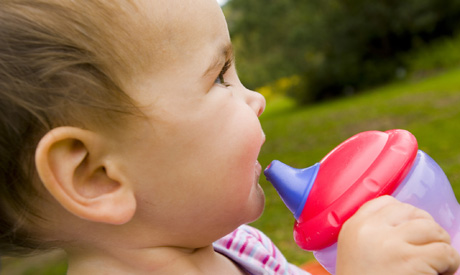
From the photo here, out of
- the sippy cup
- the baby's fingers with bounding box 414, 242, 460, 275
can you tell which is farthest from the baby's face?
the baby's fingers with bounding box 414, 242, 460, 275

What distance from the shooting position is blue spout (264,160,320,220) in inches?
48.9

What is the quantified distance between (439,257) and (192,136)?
0.59 meters

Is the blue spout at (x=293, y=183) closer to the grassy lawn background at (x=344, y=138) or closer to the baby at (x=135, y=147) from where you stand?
the baby at (x=135, y=147)

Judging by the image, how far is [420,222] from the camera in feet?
3.37

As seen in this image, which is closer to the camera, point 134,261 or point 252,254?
point 134,261

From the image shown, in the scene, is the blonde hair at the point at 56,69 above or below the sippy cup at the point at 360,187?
above

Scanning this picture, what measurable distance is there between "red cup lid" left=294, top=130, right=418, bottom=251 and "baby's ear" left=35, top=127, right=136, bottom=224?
438 millimetres

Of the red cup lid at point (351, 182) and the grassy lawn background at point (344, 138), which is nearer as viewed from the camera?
the red cup lid at point (351, 182)

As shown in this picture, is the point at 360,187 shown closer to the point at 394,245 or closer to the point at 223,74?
the point at 394,245

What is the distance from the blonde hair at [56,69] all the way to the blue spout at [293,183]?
0.46m

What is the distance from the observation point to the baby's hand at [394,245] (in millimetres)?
997

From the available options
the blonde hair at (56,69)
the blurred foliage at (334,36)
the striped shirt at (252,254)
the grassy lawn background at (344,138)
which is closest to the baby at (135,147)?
the blonde hair at (56,69)

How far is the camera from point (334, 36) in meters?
19.3

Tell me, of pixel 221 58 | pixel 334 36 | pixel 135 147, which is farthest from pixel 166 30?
pixel 334 36
